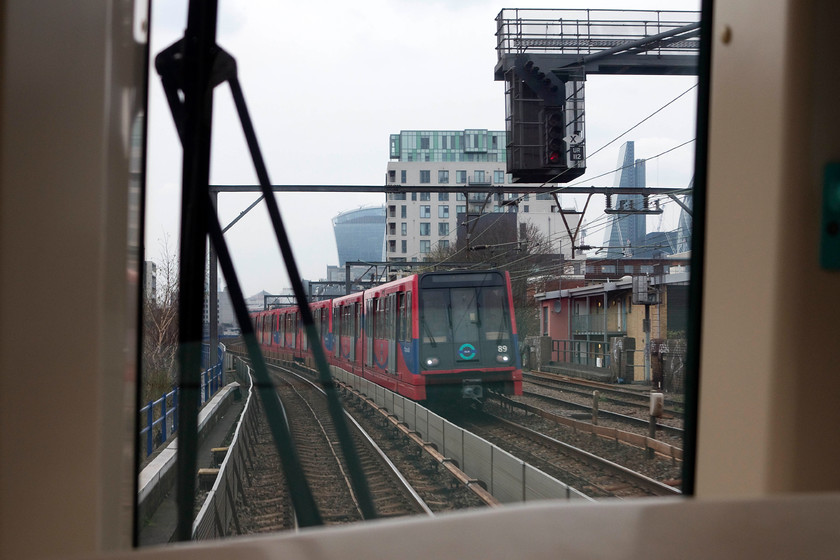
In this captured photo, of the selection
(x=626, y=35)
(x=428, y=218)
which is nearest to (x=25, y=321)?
(x=626, y=35)

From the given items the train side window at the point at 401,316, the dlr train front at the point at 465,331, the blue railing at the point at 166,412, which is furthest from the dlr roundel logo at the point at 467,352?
the blue railing at the point at 166,412

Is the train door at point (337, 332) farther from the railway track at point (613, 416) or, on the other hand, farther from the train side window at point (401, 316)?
the train side window at point (401, 316)

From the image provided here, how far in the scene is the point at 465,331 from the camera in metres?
10.5

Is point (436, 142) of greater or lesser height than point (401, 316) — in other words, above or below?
above

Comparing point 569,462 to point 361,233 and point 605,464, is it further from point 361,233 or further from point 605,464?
point 361,233

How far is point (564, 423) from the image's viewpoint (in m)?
10.8

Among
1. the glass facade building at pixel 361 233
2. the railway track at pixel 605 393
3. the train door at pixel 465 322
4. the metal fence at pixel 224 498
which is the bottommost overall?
the railway track at pixel 605 393

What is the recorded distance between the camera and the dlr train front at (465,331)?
10.2m

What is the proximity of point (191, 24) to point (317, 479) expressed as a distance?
275 inches

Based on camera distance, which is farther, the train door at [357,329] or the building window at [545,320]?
the building window at [545,320]

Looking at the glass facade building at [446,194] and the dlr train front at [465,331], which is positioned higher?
the glass facade building at [446,194]

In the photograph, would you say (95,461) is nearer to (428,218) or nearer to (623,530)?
(623,530)

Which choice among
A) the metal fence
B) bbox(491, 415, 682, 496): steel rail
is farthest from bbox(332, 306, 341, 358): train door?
the metal fence

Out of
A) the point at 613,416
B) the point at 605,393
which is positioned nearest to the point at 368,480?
the point at 613,416
